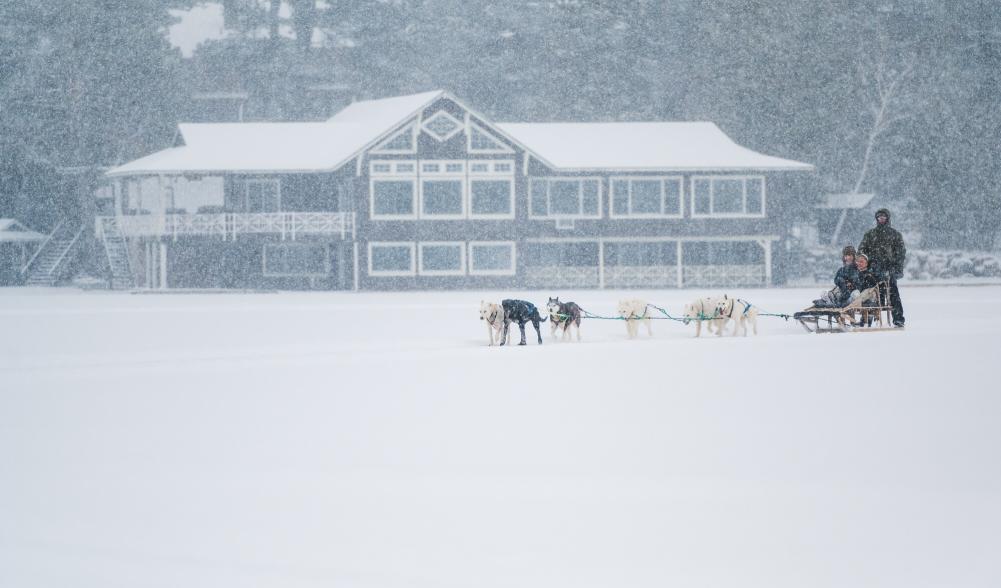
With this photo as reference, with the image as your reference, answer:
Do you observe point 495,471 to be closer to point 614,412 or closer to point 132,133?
point 614,412

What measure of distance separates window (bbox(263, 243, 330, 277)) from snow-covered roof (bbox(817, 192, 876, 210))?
1099 inches

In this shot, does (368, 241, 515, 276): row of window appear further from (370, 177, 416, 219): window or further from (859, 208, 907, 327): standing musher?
(859, 208, 907, 327): standing musher

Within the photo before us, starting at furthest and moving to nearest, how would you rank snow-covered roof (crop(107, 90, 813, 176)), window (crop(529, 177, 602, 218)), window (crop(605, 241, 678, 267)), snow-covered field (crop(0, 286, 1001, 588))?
window (crop(605, 241, 678, 267)), window (crop(529, 177, 602, 218)), snow-covered roof (crop(107, 90, 813, 176)), snow-covered field (crop(0, 286, 1001, 588))

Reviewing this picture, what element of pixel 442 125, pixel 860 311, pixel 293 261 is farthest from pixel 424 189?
pixel 860 311

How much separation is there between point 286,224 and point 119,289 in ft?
24.4

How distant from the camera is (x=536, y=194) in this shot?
193 ft

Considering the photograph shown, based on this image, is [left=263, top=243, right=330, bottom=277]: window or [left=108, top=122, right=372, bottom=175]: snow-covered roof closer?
[left=108, top=122, right=372, bottom=175]: snow-covered roof

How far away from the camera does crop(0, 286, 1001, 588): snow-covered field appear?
861 centimetres

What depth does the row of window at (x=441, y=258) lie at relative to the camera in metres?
56.6

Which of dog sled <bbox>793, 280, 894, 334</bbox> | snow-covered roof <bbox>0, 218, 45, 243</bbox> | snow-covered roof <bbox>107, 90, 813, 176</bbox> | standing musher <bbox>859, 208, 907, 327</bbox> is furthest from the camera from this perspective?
snow-covered roof <bbox>0, 218, 45, 243</bbox>

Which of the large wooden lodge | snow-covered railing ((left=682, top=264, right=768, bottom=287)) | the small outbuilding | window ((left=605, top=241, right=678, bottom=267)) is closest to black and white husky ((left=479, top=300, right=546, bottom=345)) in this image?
the large wooden lodge

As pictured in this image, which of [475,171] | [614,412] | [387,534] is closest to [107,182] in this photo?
[475,171]

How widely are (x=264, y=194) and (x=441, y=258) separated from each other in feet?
24.5

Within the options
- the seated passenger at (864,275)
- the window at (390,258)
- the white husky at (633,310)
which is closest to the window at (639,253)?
the window at (390,258)
